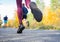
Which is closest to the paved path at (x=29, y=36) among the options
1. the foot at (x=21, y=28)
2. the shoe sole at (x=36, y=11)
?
the foot at (x=21, y=28)

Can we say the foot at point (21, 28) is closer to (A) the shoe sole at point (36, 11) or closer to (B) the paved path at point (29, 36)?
(B) the paved path at point (29, 36)

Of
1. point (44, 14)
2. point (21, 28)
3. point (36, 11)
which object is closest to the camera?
point (36, 11)

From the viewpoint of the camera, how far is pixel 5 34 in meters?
2.22

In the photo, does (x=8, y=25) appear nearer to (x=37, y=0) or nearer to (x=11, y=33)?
(x=11, y=33)

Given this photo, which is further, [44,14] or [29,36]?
[44,14]

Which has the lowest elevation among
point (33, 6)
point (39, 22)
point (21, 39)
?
point (21, 39)

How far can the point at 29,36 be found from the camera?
2.13 m

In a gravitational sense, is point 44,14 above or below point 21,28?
above

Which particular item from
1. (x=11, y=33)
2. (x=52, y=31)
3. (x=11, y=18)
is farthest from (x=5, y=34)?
(x=52, y=31)

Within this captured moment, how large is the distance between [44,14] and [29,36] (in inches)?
14.1

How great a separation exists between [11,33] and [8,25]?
143mm

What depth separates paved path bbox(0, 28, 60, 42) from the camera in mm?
1965

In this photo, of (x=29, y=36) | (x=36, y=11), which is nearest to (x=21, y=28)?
(x=29, y=36)

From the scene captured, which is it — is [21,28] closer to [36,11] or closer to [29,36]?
[29,36]
